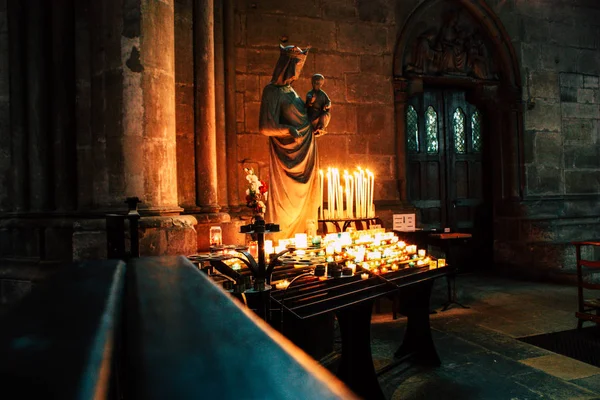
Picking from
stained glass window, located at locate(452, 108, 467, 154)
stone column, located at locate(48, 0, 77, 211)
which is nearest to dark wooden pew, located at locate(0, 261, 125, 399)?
stone column, located at locate(48, 0, 77, 211)

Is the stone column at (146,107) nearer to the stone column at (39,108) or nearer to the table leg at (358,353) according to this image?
the stone column at (39,108)

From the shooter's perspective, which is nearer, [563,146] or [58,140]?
[58,140]

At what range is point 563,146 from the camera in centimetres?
841

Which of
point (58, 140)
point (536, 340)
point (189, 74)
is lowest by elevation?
point (536, 340)

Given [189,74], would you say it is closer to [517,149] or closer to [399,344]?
[399,344]

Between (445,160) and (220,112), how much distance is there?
13.0ft

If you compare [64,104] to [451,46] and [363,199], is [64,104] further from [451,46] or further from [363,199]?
[451,46]

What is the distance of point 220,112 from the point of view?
6.40 meters

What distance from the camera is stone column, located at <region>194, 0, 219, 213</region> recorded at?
5809 mm

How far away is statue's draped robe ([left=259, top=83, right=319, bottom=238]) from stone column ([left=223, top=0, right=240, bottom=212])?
4.14 ft

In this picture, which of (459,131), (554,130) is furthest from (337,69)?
(554,130)

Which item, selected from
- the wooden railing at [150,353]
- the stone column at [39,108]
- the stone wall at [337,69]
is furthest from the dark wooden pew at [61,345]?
the stone wall at [337,69]

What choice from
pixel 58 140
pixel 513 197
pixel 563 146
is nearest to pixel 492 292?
pixel 513 197

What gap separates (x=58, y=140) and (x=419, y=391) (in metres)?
3.87
